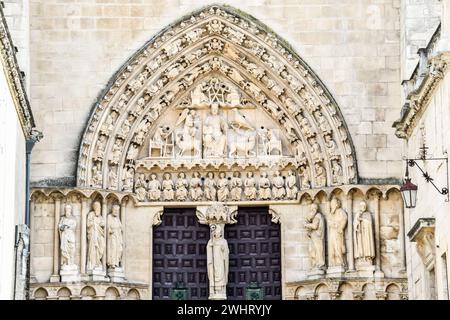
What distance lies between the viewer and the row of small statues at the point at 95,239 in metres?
29.8

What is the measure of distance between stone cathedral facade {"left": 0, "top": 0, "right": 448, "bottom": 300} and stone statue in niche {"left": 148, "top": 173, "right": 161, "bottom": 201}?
3 cm

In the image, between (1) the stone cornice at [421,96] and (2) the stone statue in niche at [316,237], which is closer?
(1) the stone cornice at [421,96]

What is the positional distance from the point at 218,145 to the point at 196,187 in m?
0.81

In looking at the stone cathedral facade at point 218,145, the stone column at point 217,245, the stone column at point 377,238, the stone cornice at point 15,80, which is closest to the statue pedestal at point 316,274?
the stone cathedral facade at point 218,145

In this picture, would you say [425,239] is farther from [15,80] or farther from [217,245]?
[15,80]

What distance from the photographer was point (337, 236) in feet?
98.1

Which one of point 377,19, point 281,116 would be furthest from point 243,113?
point 377,19

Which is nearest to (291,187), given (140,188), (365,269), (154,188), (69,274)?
(365,269)

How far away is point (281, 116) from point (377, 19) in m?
2.32

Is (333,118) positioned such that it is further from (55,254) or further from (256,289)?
(55,254)

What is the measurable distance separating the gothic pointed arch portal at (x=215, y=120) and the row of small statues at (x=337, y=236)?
55 cm

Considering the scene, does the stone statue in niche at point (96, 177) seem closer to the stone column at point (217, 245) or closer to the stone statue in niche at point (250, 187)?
the stone column at point (217, 245)

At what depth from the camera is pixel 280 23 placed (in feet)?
101

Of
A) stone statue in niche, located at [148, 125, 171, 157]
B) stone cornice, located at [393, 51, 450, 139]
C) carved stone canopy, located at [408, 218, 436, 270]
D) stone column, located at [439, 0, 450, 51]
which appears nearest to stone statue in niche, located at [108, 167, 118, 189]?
stone statue in niche, located at [148, 125, 171, 157]
